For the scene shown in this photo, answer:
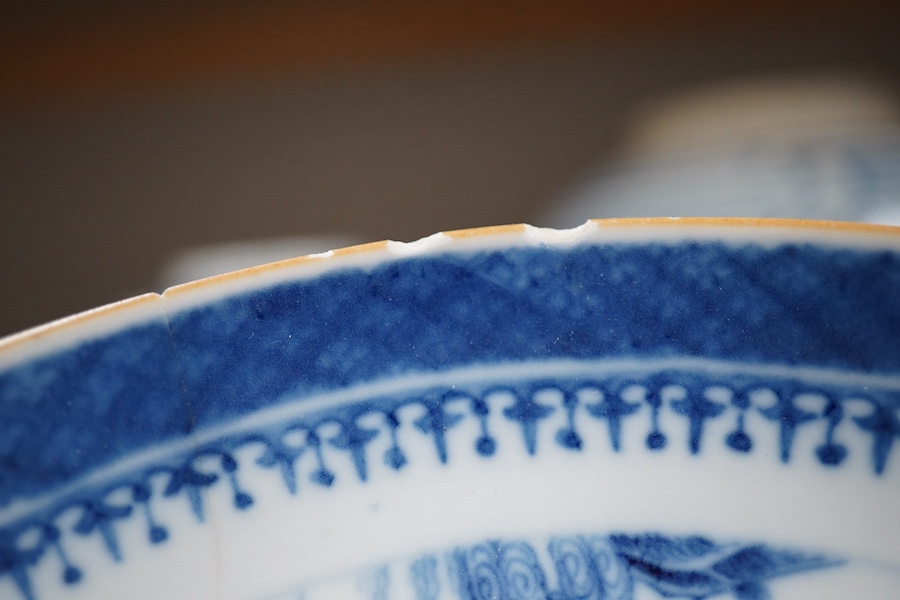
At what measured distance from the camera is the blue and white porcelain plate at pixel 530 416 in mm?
117

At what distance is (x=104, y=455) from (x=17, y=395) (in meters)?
0.01

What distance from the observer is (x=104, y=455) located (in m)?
0.11

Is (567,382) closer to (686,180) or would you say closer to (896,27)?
(686,180)

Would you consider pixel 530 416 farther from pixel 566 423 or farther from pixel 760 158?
pixel 760 158

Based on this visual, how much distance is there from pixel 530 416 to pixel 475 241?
26 mm

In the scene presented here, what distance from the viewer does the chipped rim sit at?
0.38ft

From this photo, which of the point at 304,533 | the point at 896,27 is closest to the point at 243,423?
the point at 304,533

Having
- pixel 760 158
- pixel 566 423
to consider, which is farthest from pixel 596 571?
pixel 760 158

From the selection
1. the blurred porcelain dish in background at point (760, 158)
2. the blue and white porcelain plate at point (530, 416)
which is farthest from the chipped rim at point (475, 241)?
the blurred porcelain dish in background at point (760, 158)

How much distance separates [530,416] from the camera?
123mm

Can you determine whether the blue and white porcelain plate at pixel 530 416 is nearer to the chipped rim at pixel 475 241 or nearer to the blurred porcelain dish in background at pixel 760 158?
the chipped rim at pixel 475 241

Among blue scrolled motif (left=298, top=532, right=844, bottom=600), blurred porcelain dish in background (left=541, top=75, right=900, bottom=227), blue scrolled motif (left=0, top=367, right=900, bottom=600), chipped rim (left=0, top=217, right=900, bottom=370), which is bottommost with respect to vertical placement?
blurred porcelain dish in background (left=541, top=75, right=900, bottom=227)

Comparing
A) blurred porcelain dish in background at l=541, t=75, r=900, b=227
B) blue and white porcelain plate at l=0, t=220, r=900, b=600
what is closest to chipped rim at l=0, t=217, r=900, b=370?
blue and white porcelain plate at l=0, t=220, r=900, b=600

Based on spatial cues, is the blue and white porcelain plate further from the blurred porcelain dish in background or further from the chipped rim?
the blurred porcelain dish in background
